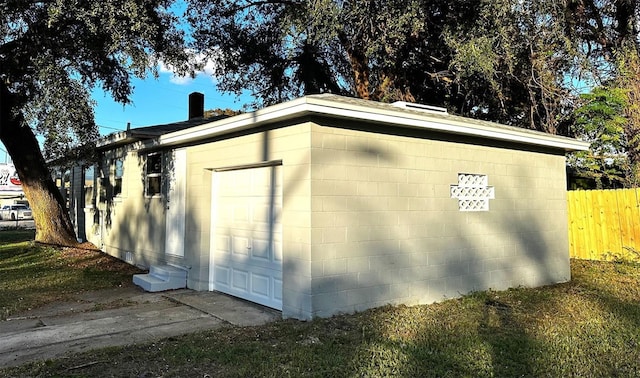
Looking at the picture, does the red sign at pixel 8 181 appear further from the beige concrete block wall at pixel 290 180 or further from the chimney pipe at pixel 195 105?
the beige concrete block wall at pixel 290 180

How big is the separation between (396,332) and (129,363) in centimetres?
284

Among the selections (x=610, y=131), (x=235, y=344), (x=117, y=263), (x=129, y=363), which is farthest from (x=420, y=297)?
(x=610, y=131)

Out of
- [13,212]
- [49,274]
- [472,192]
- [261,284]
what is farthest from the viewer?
[13,212]

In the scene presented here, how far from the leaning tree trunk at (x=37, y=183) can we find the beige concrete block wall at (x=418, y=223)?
10.1 meters

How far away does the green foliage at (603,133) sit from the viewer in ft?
37.8

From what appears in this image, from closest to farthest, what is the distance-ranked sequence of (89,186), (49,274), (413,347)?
(413,347) → (49,274) → (89,186)

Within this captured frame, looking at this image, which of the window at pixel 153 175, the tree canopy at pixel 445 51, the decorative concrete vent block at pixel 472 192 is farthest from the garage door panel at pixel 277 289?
the tree canopy at pixel 445 51

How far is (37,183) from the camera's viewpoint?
510 inches

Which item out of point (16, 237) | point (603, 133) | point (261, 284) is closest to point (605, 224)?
point (603, 133)

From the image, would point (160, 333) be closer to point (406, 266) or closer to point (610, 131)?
point (406, 266)

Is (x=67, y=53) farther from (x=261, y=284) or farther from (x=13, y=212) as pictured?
(x=13, y=212)

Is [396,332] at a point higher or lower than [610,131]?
lower

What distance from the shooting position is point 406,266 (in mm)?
6738

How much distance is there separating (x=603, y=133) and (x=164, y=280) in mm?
11168
